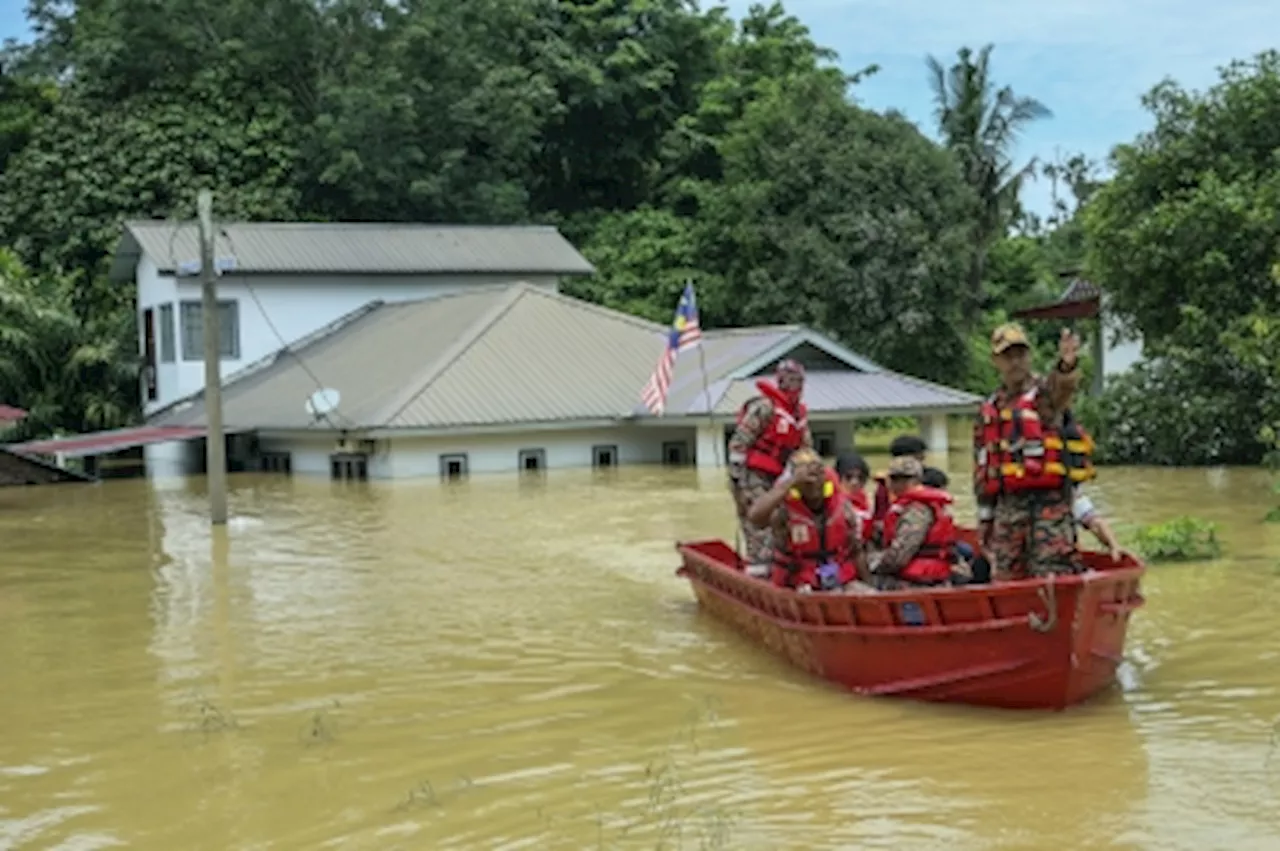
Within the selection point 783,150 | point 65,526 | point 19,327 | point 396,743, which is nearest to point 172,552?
point 65,526

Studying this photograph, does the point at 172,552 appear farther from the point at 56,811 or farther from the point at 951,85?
the point at 951,85

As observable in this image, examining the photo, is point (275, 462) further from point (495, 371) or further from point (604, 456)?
point (604, 456)

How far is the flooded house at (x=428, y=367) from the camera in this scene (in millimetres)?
30453

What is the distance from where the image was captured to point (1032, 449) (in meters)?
9.09

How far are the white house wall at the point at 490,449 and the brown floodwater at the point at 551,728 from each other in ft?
41.8

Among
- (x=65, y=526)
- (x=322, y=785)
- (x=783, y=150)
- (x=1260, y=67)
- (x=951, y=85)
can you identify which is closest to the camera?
(x=322, y=785)

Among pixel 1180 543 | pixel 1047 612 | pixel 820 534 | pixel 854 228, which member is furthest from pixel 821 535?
pixel 854 228

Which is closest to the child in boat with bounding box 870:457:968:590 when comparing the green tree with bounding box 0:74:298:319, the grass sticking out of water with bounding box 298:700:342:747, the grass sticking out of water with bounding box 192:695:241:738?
the grass sticking out of water with bounding box 298:700:342:747

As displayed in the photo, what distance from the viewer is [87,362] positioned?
38.2 metres

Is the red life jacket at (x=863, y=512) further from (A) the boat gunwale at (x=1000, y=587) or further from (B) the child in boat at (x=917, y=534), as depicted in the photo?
(A) the boat gunwale at (x=1000, y=587)

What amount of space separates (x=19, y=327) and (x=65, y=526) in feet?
48.2

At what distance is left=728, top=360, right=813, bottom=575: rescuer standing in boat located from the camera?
11586 millimetres

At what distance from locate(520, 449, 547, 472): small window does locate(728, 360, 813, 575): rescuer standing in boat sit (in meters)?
19.8

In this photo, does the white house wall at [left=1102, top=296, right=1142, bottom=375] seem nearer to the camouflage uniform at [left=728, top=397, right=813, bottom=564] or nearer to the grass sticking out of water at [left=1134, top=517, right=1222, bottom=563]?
the grass sticking out of water at [left=1134, top=517, right=1222, bottom=563]
